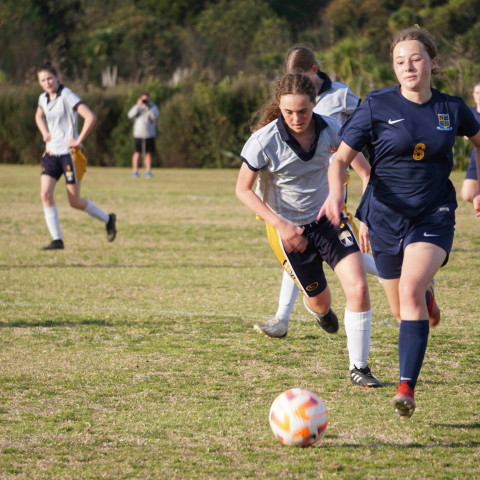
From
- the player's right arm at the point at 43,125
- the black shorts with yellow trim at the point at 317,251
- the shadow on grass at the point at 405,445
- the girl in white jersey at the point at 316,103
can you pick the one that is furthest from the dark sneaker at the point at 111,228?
the shadow on grass at the point at 405,445

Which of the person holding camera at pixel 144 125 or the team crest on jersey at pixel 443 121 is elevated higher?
the team crest on jersey at pixel 443 121

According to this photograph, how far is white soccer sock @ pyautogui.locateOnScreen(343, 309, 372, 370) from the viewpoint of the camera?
16.6 ft

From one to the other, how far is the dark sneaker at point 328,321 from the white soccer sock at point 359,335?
0.79 m

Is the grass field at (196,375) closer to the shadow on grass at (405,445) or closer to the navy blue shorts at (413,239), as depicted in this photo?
the shadow on grass at (405,445)

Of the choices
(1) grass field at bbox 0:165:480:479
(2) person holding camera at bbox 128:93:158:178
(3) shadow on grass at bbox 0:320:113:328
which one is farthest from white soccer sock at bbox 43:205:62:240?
(2) person holding camera at bbox 128:93:158:178

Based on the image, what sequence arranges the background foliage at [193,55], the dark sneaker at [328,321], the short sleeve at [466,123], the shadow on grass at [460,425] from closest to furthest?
the shadow on grass at [460,425]
the short sleeve at [466,123]
the dark sneaker at [328,321]
the background foliage at [193,55]

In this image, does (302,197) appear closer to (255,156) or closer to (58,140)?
(255,156)

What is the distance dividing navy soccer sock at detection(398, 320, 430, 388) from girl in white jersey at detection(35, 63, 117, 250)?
6770 mm

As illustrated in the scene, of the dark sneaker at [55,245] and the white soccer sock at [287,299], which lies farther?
the dark sneaker at [55,245]

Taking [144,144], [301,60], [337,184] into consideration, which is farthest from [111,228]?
[144,144]

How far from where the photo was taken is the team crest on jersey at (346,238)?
5.19 m

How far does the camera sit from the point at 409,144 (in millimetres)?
4605

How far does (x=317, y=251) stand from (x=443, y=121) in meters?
1.23

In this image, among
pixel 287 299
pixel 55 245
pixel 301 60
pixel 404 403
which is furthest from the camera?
pixel 55 245
